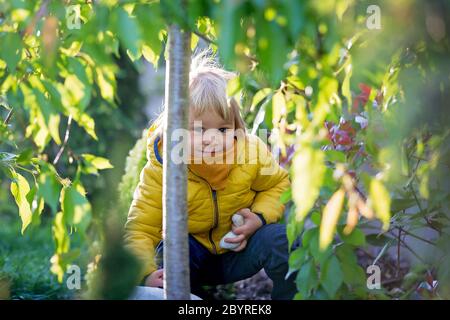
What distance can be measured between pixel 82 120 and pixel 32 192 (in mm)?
389

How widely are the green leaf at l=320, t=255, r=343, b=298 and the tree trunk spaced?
1.16ft

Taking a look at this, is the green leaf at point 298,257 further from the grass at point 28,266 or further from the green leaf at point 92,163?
the grass at point 28,266

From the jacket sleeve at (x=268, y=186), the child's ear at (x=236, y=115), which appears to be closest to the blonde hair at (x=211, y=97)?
the child's ear at (x=236, y=115)

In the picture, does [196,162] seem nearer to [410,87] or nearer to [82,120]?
[82,120]

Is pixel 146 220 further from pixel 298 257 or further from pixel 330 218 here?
pixel 330 218

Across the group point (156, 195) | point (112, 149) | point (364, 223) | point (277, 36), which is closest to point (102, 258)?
point (156, 195)

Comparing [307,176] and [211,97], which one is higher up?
[211,97]

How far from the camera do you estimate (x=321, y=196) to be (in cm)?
183

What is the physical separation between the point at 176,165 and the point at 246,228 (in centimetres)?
87

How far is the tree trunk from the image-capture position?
170 centimetres

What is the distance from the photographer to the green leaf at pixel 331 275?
175cm

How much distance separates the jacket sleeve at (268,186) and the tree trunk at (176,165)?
867 mm

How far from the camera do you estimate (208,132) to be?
95.8 inches

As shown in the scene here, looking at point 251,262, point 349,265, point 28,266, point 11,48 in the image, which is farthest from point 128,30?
point 28,266
